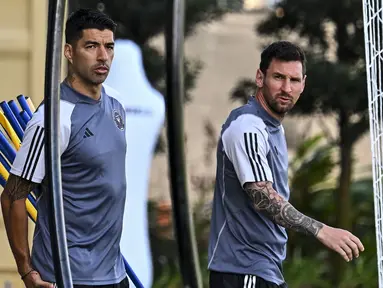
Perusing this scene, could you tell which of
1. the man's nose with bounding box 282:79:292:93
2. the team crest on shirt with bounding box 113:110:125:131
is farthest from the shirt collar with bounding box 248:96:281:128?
the team crest on shirt with bounding box 113:110:125:131

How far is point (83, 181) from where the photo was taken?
3531mm

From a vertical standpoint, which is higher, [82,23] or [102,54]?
[82,23]

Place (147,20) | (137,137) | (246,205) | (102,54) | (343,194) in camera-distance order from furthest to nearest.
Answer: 1. (343,194)
2. (147,20)
3. (137,137)
4. (246,205)
5. (102,54)

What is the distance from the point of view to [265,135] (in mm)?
3766

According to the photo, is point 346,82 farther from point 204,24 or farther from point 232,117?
point 232,117

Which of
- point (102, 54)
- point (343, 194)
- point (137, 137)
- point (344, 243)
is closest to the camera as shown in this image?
point (344, 243)

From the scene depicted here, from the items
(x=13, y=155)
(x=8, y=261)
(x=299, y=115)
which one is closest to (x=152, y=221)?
(x=299, y=115)

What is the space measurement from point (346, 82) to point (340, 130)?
19.9 inches

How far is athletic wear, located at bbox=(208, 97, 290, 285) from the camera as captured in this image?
375cm

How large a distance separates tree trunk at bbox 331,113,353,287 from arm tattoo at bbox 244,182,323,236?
4.17 metres

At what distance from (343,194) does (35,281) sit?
468cm

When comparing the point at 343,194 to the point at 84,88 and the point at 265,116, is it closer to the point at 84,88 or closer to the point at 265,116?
the point at 265,116

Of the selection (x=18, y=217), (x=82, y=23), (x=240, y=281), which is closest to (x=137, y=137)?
(x=240, y=281)

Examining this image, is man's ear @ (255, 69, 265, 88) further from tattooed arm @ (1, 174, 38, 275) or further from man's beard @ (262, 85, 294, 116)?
tattooed arm @ (1, 174, 38, 275)
